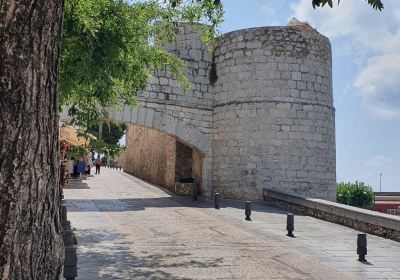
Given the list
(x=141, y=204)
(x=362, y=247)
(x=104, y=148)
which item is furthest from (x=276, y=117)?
(x=104, y=148)

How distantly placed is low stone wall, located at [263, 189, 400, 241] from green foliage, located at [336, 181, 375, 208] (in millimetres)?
7366

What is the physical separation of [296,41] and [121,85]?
9.24m

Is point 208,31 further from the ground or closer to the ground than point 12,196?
further from the ground

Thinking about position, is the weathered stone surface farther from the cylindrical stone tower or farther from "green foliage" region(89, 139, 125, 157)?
"green foliage" region(89, 139, 125, 157)

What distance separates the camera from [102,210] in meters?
11.7

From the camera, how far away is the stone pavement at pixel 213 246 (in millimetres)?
5773

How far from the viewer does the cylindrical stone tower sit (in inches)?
600

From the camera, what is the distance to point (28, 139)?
211cm

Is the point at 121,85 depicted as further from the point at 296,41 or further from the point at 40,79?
the point at 296,41

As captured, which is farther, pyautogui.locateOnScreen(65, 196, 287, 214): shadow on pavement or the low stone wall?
pyautogui.locateOnScreen(65, 196, 287, 214): shadow on pavement

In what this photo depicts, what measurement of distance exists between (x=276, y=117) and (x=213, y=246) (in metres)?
8.73

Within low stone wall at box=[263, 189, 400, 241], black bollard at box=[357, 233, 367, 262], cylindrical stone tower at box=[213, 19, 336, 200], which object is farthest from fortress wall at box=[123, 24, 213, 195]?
black bollard at box=[357, 233, 367, 262]

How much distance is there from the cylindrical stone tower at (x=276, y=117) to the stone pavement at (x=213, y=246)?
119 inches

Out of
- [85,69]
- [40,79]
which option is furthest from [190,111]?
[40,79]
